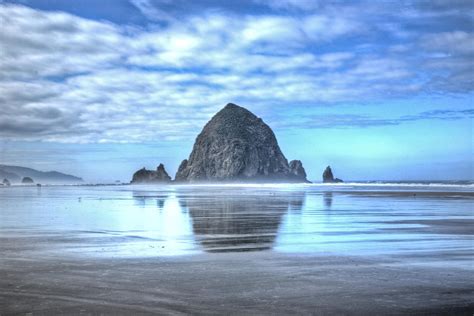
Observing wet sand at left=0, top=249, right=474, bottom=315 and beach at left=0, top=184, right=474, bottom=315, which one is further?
beach at left=0, top=184, right=474, bottom=315

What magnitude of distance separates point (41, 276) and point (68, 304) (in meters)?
3.18

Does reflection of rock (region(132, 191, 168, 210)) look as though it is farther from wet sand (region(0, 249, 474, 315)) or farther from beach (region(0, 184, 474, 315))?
wet sand (region(0, 249, 474, 315))

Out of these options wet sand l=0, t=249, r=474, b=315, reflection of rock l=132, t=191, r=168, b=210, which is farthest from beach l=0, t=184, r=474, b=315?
reflection of rock l=132, t=191, r=168, b=210

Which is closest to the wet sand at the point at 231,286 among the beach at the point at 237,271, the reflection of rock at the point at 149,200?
the beach at the point at 237,271

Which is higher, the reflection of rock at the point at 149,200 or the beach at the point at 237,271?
the reflection of rock at the point at 149,200

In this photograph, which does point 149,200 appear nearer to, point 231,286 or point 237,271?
point 237,271

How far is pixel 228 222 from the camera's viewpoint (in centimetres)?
2783

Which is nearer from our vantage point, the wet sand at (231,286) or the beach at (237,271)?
the wet sand at (231,286)

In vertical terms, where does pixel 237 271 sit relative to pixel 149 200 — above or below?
below

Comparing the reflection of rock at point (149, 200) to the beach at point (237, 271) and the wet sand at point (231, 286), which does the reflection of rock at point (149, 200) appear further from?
the wet sand at point (231, 286)

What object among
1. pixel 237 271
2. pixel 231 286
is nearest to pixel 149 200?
pixel 237 271

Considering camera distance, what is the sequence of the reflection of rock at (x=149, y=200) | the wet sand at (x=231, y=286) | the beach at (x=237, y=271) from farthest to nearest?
the reflection of rock at (x=149, y=200)
the beach at (x=237, y=271)
the wet sand at (x=231, y=286)

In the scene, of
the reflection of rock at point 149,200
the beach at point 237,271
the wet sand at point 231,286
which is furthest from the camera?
the reflection of rock at point 149,200

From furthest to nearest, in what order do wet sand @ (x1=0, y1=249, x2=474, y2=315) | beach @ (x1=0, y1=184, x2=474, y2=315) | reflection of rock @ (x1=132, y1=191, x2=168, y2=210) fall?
reflection of rock @ (x1=132, y1=191, x2=168, y2=210), beach @ (x1=0, y1=184, x2=474, y2=315), wet sand @ (x1=0, y1=249, x2=474, y2=315)
